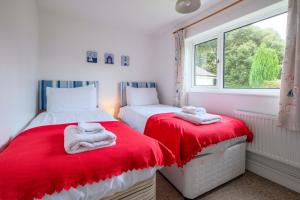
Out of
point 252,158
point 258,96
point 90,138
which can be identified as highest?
point 258,96

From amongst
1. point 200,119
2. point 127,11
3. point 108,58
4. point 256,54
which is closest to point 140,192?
point 200,119

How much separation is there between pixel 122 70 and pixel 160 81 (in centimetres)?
86

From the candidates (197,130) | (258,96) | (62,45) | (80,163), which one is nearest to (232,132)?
(197,130)

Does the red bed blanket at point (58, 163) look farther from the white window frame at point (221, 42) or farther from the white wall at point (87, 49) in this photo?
the white wall at point (87, 49)

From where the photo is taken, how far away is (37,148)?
1024mm

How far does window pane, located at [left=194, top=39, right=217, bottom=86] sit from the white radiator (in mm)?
825

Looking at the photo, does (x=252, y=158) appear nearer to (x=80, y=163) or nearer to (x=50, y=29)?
(x=80, y=163)

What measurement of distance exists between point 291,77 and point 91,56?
9.53 ft

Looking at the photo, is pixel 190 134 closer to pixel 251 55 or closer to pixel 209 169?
pixel 209 169

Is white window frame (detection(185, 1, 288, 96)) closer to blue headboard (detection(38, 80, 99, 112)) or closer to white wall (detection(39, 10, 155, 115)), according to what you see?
white wall (detection(39, 10, 155, 115))

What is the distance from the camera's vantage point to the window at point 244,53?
185 cm

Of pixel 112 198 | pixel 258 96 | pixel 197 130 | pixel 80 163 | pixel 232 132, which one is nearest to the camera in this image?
pixel 80 163

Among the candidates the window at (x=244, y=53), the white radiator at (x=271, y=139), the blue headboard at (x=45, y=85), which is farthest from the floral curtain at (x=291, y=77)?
the blue headboard at (x=45, y=85)

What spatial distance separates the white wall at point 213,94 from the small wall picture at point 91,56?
1348 millimetres
